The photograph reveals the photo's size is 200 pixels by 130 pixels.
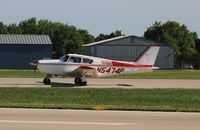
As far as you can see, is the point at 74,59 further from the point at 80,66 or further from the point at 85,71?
the point at 85,71

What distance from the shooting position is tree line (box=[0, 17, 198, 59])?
400ft

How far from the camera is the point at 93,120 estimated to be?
12.3 m

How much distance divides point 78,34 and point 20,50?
34.3 metres

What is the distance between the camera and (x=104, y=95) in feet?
73.2

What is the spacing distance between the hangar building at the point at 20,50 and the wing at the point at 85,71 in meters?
58.8

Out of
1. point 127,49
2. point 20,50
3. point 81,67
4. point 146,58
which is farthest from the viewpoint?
point 127,49

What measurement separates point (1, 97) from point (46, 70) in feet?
39.2

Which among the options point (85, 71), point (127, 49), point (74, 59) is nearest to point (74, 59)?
point (74, 59)

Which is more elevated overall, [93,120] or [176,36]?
[176,36]

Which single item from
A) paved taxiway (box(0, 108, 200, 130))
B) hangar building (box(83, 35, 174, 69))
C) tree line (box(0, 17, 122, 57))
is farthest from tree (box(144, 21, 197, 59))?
paved taxiway (box(0, 108, 200, 130))

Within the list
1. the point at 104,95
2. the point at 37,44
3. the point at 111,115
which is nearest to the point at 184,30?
the point at 37,44

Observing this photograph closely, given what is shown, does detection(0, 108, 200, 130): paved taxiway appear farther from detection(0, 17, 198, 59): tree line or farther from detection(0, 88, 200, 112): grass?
detection(0, 17, 198, 59): tree line

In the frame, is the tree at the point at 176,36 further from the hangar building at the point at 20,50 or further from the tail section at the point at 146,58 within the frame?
the tail section at the point at 146,58

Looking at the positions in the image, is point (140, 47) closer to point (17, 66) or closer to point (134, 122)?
point (17, 66)
